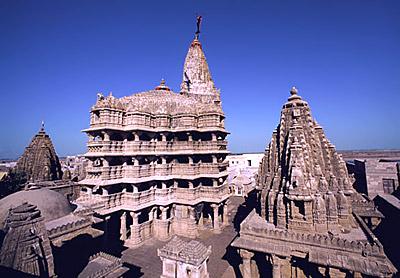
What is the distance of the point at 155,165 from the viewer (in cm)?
2141

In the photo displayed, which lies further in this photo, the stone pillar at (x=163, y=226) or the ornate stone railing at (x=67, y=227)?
the stone pillar at (x=163, y=226)

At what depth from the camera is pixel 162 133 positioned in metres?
22.0

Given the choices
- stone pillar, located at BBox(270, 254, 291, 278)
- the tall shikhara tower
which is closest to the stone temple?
the tall shikhara tower

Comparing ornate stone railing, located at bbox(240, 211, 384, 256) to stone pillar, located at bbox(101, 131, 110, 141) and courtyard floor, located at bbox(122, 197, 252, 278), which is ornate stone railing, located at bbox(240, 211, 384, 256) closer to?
courtyard floor, located at bbox(122, 197, 252, 278)

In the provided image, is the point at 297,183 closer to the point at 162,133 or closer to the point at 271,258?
the point at 271,258

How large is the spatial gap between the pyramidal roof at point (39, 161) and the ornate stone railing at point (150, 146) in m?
13.8

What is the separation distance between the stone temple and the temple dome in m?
2.18

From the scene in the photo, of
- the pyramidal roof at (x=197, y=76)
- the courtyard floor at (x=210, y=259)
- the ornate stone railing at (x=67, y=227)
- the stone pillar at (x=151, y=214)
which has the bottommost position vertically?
the courtyard floor at (x=210, y=259)

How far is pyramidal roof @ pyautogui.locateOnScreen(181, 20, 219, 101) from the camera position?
133 feet

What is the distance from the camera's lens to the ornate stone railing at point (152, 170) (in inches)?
732

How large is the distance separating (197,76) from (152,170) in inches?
1001

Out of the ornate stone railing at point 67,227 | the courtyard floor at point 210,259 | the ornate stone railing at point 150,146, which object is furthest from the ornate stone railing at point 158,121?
the courtyard floor at point 210,259

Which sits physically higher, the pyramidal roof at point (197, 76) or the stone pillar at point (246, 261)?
the pyramidal roof at point (197, 76)

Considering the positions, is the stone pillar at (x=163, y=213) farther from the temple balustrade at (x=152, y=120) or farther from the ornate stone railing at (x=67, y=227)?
the temple balustrade at (x=152, y=120)
